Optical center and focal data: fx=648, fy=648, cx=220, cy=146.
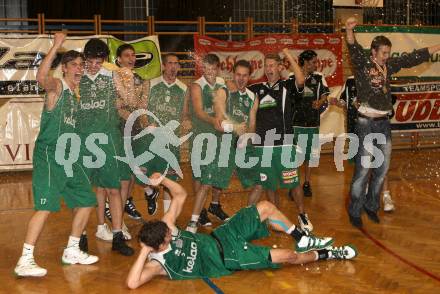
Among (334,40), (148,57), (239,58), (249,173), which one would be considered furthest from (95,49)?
(334,40)

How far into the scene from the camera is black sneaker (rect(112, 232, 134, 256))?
235 inches

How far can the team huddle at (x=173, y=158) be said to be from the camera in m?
5.21

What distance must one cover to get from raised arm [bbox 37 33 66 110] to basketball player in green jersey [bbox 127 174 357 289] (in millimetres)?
1067

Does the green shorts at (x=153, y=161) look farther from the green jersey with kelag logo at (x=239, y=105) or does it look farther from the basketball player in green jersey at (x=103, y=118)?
the green jersey with kelag logo at (x=239, y=105)

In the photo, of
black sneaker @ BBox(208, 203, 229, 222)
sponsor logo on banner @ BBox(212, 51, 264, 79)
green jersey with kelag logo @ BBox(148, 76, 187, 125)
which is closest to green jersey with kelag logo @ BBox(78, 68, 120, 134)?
green jersey with kelag logo @ BBox(148, 76, 187, 125)

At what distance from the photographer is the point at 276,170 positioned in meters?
6.57

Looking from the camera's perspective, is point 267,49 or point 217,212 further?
point 267,49

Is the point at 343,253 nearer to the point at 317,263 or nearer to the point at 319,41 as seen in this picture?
the point at 317,263

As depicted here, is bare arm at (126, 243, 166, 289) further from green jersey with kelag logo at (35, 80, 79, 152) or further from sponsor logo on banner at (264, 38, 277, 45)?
sponsor logo on banner at (264, 38, 277, 45)

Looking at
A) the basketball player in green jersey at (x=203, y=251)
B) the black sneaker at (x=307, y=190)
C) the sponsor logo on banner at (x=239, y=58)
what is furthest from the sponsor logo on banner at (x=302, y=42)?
the basketball player in green jersey at (x=203, y=251)

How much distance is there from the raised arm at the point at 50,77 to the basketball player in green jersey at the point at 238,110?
1780mm

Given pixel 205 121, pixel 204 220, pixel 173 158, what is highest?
pixel 205 121

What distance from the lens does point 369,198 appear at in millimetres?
7129

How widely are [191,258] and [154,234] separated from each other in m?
0.46
